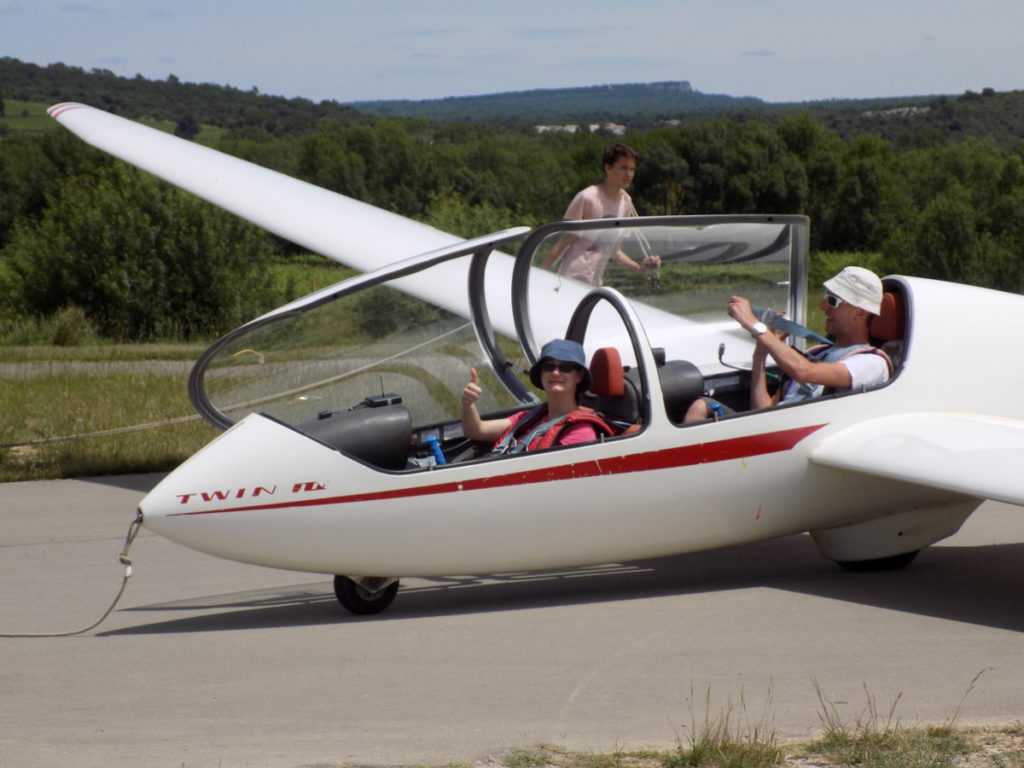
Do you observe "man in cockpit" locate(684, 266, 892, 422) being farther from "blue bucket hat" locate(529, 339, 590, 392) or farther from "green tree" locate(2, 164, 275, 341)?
"green tree" locate(2, 164, 275, 341)

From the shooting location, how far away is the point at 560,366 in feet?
20.0

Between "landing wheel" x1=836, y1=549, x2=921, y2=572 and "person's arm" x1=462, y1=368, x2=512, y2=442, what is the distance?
202 cm

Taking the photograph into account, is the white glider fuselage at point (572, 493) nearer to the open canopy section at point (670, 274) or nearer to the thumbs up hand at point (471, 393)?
the thumbs up hand at point (471, 393)

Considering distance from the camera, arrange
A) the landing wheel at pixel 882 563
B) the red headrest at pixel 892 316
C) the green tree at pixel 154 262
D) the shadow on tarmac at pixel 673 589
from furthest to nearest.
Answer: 1. the green tree at pixel 154 262
2. the landing wheel at pixel 882 563
3. the red headrest at pixel 892 316
4. the shadow on tarmac at pixel 673 589

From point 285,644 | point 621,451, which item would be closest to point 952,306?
point 621,451

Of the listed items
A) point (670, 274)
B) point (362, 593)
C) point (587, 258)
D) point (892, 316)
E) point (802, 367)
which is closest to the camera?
point (362, 593)

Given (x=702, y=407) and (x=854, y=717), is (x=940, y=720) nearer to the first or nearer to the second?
(x=854, y=717)

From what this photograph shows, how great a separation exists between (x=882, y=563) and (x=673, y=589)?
4.07 feet

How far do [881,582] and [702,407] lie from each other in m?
1.40

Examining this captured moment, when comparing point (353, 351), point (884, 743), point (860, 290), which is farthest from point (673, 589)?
point (884, 743)

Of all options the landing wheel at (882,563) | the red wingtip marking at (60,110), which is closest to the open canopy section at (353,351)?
the landing wheel at (882,563)

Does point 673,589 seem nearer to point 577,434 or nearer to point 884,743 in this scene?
point 577,434

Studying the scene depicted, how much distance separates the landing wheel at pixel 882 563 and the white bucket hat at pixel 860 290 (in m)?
1.37

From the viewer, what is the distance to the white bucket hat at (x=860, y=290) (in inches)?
251
